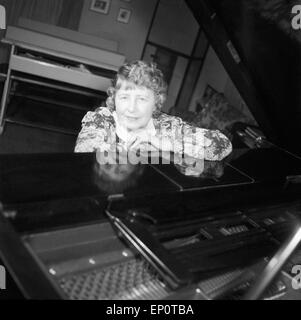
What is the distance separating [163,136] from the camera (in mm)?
1863

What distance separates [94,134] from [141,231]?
71 centimetres

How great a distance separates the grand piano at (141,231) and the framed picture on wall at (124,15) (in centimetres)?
509

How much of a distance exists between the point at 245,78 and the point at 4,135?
9.94 ft

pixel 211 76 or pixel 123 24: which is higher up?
pixel 123 24

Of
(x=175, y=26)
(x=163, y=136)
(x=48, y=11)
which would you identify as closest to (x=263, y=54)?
(x=163, y=136)

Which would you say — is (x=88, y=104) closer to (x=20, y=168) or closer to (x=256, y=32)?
(x=256, y=32)

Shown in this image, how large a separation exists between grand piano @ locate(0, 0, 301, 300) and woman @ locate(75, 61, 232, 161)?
318 millimetres

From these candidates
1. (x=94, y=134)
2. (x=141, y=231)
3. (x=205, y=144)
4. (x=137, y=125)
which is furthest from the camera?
(x=205, y=144)

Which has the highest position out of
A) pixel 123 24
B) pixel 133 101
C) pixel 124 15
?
pixel 124 15

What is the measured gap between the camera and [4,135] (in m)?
4.12

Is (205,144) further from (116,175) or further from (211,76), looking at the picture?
(211,76)

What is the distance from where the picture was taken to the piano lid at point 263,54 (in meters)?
1.61

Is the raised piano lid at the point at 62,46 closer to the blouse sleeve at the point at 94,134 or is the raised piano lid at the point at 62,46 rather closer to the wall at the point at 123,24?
the wall at the point at 123,24
